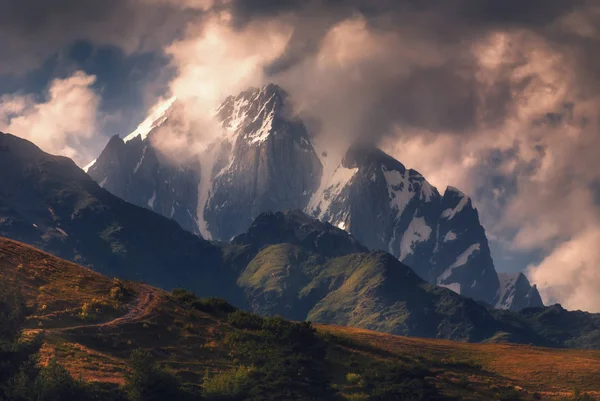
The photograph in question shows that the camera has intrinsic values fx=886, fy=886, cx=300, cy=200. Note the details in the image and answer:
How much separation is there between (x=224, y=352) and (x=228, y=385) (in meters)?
23.3

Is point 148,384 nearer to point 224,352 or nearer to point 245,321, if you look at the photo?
point 224,352

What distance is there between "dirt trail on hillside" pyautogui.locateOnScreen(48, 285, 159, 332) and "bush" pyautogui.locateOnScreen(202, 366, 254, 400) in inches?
863

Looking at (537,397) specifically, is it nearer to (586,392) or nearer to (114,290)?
(586,392)

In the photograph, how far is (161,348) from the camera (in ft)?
514

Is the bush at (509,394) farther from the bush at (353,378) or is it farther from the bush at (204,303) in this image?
the bush at (204,303)

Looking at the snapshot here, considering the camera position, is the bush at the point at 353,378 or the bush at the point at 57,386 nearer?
the bush at the point at 57,386

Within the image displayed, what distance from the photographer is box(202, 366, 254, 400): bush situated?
5335 inches

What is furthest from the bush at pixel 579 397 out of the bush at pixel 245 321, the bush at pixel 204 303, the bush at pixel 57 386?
the bush at pixel 57 386

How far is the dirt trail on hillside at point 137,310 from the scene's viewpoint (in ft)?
508

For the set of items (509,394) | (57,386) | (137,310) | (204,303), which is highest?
(204,303)

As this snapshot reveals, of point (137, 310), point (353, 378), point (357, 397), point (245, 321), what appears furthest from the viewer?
point (245, 321)

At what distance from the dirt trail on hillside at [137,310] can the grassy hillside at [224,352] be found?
0.68ft

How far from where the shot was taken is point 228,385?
140 m

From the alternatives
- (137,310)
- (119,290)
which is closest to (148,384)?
(137,310)
